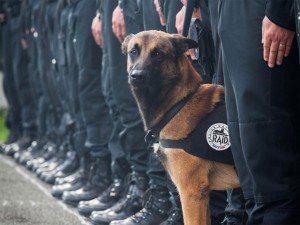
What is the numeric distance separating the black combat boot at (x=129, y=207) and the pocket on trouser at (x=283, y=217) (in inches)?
86.1

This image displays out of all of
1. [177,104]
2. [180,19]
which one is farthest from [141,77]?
[180,19]

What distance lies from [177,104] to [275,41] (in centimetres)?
100

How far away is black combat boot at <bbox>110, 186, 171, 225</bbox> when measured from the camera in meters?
4.96

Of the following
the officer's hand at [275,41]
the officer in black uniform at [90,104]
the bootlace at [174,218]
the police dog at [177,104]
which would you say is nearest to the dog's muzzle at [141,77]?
the police dog at [177,104]

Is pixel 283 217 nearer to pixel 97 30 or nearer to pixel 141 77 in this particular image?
pixel 141 77

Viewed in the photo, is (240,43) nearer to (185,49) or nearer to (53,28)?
(185,49)

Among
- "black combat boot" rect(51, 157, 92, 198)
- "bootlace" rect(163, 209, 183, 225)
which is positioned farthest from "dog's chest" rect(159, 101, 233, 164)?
"black combat boot" rect(51, 157, 92, 198)

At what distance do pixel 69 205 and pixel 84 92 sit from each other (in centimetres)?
81

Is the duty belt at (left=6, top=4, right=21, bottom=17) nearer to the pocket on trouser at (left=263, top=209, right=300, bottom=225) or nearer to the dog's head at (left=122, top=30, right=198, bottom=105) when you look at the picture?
the dog's head at (left=122, top=30, right=198, bottom=105)

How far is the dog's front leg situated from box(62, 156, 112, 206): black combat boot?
8.35 feet

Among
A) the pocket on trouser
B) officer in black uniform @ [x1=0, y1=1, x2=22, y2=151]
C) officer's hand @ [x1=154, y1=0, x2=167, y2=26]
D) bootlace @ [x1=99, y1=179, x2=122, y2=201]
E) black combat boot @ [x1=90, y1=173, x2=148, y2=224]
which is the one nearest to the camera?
the pocket on trouser

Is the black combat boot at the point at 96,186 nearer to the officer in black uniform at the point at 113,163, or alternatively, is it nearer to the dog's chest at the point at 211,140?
the officer in black uniform at the point at 113,163

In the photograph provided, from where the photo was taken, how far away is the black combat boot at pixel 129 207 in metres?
5.32

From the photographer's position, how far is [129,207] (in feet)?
17.6
